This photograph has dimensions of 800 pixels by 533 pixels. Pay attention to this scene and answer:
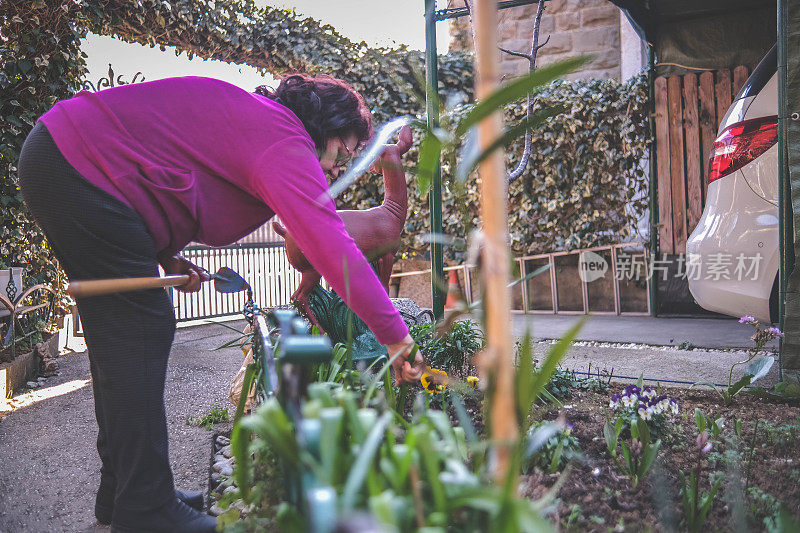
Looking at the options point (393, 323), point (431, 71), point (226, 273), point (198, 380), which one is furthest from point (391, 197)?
point (198, 380)

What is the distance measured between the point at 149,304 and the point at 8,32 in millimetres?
3825

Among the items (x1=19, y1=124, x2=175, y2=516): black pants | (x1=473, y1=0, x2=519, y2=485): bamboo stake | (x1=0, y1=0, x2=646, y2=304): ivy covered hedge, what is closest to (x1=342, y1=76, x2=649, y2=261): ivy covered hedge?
(x1=0, y1=0, x2=646, y2=304): ivy covered hedge

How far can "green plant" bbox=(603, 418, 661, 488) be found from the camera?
152 cm

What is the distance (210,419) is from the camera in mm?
2797

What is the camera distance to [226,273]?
6.09 feet

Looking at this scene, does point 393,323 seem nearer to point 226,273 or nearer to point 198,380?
point 226,273

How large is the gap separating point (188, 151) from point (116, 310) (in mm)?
423

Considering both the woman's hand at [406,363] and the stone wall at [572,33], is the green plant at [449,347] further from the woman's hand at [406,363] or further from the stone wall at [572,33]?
the stone wall at [572,33]

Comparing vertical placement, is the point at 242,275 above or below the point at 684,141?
below

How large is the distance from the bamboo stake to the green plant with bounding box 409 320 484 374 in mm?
1901

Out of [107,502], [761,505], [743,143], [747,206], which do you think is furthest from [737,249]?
[107,502]

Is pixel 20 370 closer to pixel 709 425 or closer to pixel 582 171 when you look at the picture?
pixel 709 425

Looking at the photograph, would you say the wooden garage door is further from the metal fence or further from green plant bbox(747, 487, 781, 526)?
the metal fence

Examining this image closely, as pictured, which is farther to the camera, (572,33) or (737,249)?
(572,33)
